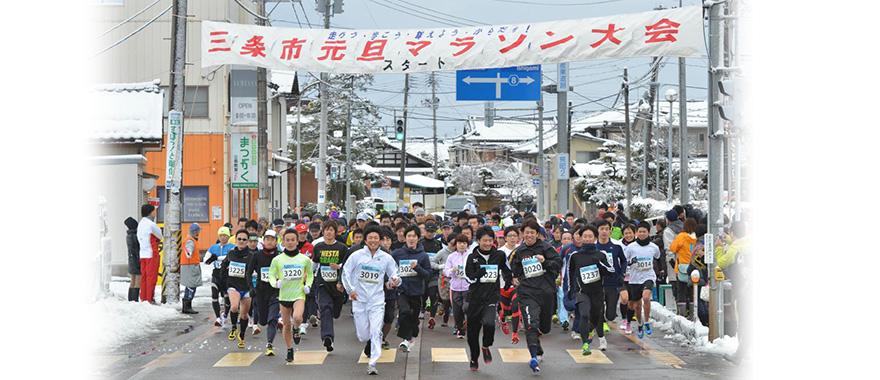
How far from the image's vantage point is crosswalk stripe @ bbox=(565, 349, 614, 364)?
11.9 meters

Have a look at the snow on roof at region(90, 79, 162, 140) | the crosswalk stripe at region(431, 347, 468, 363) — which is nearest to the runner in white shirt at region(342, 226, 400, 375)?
the crosswalk stripe at region(431, 347, 468, 363)

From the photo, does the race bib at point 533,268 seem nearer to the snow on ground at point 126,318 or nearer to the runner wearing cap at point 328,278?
the runner wearing cap at point 328,278

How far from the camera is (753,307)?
464 inches

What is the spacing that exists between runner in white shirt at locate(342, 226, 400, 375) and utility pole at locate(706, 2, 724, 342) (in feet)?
14.3

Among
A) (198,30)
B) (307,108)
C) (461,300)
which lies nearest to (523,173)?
(307,108)

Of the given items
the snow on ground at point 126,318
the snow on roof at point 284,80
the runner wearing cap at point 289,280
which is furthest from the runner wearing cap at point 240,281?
the snow on roof at point 284,80

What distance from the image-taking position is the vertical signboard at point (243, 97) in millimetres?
28938

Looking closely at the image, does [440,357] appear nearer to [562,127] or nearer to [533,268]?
[533,268]

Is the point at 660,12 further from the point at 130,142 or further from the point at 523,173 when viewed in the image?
the point at 523,173

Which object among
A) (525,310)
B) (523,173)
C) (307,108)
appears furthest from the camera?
(523,173)

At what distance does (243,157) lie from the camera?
2981 cm

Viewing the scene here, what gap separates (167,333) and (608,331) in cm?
682

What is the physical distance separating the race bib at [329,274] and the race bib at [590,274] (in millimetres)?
3220

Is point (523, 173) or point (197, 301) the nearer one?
point (197, 301)
